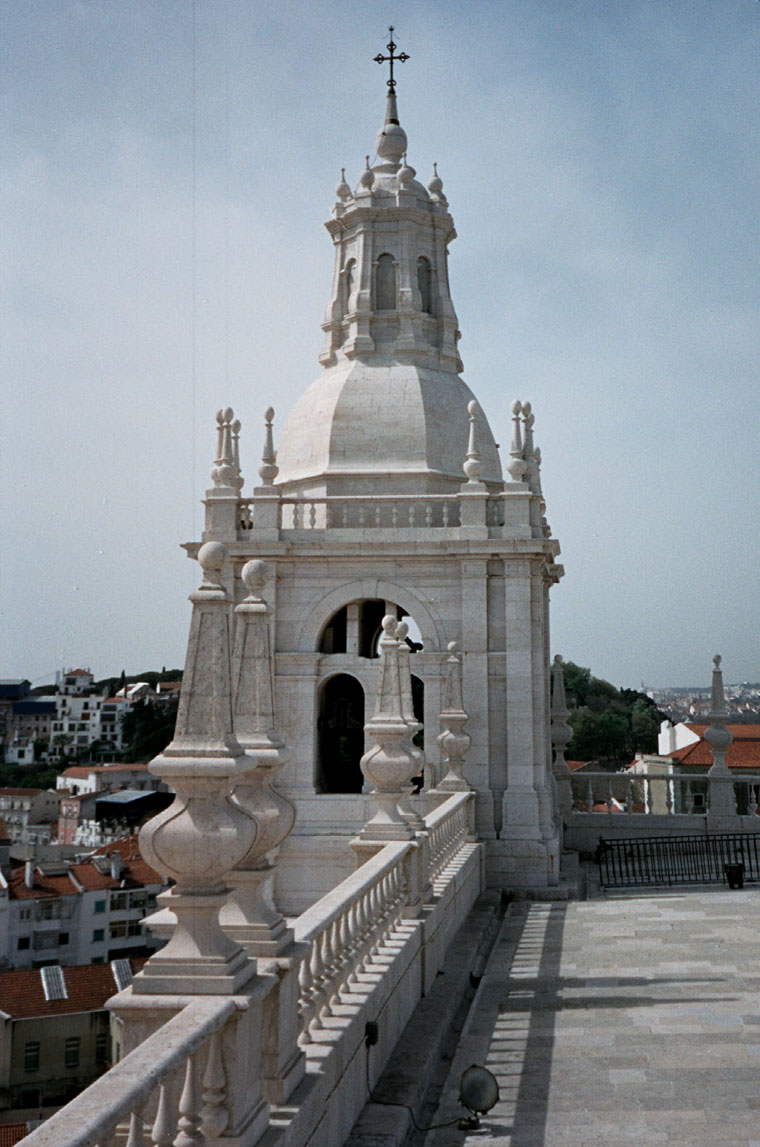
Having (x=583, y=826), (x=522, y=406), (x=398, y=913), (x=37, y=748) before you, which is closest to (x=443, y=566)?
(x=522, y=406)

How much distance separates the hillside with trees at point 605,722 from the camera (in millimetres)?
82000

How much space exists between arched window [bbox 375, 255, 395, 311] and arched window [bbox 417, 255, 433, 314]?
66 centimetres

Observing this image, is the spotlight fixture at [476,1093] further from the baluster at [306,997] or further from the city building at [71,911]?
the city building at [71,911]

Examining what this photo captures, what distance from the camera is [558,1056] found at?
329 inches

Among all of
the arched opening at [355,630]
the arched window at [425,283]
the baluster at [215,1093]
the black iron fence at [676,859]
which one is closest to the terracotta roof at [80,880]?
the arched opening at [355,630]

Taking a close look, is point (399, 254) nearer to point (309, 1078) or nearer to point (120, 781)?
point (309, 1078)

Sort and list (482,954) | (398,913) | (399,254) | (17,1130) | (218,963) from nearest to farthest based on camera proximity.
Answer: (218,963), (398,913), (482,954), (399,254), (17,1130)

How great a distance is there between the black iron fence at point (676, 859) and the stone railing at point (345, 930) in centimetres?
1080

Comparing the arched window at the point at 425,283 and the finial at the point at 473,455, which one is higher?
the arched window at the point at 425,283

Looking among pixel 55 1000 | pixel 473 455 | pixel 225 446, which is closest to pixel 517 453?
pixel 473 455

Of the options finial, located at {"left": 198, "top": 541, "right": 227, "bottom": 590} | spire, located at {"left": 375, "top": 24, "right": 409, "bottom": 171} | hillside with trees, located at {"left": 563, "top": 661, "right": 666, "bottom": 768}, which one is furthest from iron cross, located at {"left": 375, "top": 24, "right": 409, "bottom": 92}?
hillside with trees, located at {"left": 563, "top": 661, "right": 666, "bottom": 768}

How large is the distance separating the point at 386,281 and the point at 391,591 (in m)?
7.78

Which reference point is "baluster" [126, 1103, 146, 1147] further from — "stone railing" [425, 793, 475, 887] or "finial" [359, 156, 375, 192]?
"finial" [359, 156, 375, 192]

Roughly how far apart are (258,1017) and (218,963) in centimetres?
45
